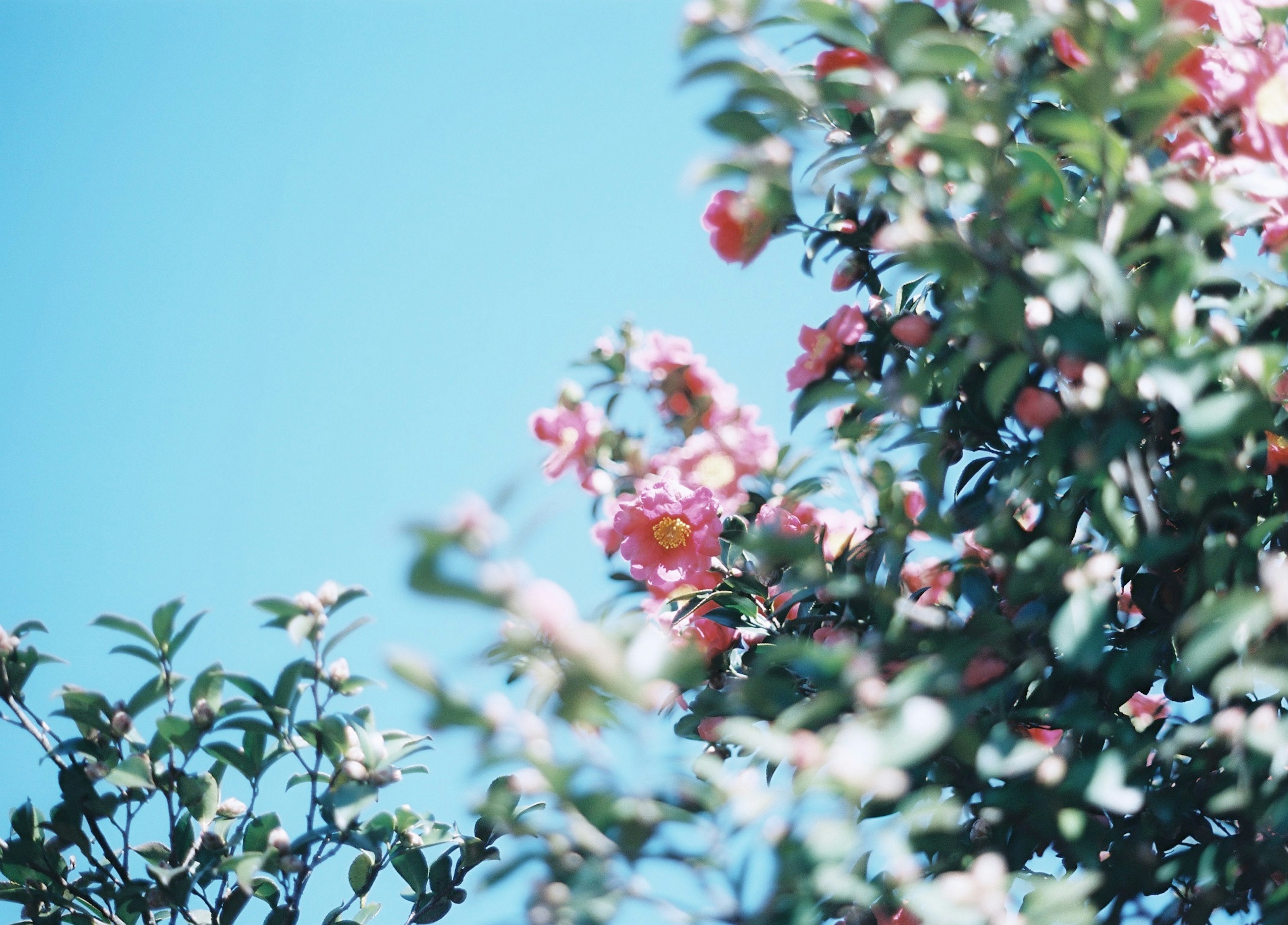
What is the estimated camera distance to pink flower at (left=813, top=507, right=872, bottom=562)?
1.36 meters

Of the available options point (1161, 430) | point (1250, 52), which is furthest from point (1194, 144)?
point (1161, 430)

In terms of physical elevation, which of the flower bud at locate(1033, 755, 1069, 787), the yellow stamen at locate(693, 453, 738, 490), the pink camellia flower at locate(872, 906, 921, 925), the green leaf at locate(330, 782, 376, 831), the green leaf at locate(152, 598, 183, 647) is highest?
the yellow stamen at locate(693, 453, 738, 490)

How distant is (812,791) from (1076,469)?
475 millimetres

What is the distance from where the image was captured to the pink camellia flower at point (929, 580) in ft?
3.34

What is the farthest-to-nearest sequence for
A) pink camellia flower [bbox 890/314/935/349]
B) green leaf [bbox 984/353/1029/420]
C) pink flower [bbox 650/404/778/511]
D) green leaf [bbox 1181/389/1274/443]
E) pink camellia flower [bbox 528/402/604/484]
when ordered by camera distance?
pink camellia flower [bbox 528/402/604/484], pink flower [bbox 650/404/778/511], pink camellia flower [bbox 890/314/935/349], green leaf [bbox 984/353/1029/420], green leaf [bbox 1181/389/1274/443]

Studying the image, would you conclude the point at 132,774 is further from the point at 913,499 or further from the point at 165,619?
the point at 913,499

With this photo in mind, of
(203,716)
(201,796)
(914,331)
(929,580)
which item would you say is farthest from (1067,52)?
(201,796)

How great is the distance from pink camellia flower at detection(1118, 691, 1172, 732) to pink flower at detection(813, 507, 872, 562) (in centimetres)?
41

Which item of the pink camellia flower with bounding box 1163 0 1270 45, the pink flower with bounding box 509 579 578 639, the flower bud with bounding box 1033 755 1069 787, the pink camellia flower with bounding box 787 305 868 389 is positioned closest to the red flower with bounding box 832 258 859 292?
the pink camellia flower with bounding box 787 305 868 389

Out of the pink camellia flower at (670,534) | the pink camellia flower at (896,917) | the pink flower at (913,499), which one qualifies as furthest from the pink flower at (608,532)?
the pink camellia flower at (896,917)

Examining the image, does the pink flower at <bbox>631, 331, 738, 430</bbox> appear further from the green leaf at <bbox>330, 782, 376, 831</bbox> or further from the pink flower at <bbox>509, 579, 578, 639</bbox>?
the pink flower at <bbox>509, 579, 578, 639</bbox>

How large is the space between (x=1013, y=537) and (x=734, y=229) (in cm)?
56

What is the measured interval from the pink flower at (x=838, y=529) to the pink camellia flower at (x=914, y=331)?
0.34m

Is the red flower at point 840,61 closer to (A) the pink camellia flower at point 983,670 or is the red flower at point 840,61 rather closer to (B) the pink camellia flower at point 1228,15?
(B) the pink camellia flower at point 1228,15
